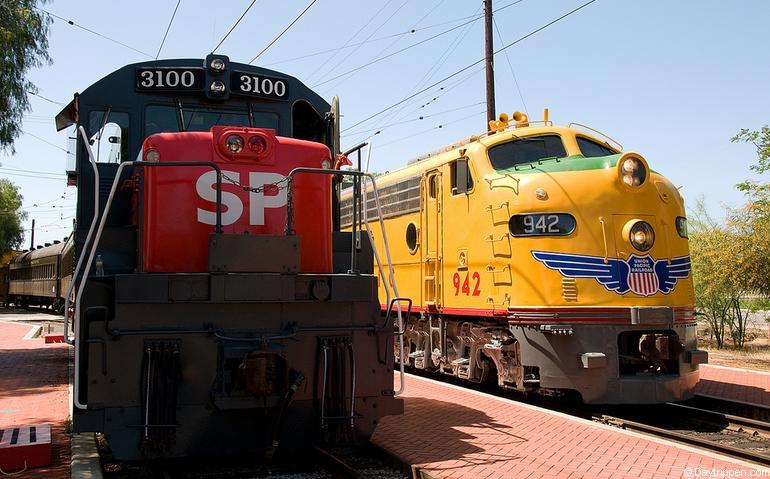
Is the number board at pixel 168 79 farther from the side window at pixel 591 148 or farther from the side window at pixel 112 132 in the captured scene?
the side window at pixel 591 148

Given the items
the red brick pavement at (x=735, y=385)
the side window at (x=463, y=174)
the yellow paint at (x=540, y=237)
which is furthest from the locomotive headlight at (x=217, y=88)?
the red brick pavement at (x=735, y=385)

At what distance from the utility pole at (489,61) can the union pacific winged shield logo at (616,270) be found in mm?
9391

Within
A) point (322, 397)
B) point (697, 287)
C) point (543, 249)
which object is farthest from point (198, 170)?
point (697, 287)

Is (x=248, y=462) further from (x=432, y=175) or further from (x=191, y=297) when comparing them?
(x=432, y=175)

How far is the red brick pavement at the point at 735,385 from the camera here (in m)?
10.2

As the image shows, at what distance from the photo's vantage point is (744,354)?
1731 centimetres

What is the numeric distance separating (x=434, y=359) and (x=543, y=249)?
3.53m

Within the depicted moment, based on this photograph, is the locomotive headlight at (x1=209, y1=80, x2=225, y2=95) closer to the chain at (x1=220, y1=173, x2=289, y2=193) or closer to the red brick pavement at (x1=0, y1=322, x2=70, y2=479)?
the chain at (x1=220, y1=173, x2=289, y2=193)

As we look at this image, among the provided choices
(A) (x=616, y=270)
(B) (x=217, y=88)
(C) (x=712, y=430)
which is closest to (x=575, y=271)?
(A) (x=616, y=270)

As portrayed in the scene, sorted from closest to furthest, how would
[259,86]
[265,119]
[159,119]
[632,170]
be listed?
[159,119]
[259,86]
[265,119]
[632,170]

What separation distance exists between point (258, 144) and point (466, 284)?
197 inches

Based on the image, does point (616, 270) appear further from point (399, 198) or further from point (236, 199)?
point (236, 199)

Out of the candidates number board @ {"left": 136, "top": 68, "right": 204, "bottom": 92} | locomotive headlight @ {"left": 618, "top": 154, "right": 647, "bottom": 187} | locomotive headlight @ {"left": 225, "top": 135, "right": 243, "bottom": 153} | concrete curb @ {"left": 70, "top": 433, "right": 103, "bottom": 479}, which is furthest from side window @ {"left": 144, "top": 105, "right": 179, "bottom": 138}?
locomotive headlight @ {"left": 618, "top": 154, "right": 647, "bottom": 187}

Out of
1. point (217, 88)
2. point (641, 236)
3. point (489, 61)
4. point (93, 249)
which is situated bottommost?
point (93, 249)
